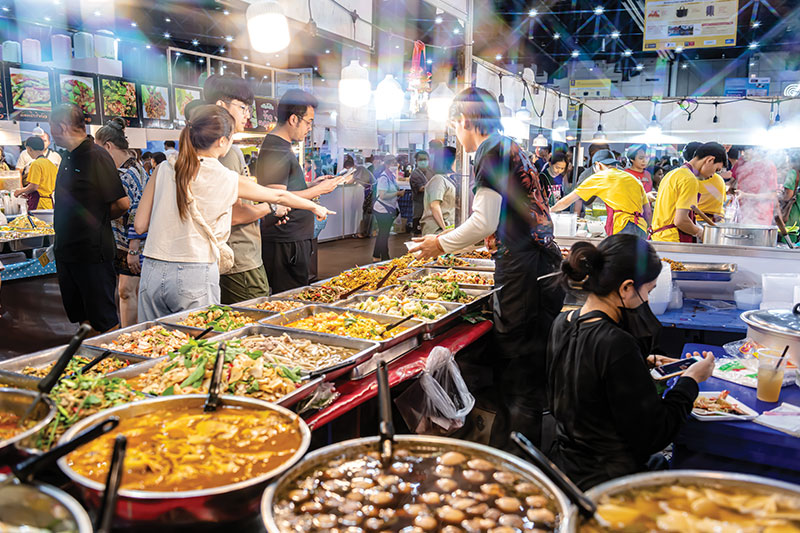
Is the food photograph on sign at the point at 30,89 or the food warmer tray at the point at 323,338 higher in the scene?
the food photograph on sign at the point at 30,89

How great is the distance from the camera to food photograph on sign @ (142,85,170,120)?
8.55m

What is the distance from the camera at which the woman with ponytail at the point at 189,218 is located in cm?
272

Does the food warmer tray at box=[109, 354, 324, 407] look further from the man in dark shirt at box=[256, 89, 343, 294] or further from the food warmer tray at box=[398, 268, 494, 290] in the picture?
the food warmer tray at box=[398, 268, 494, 290]

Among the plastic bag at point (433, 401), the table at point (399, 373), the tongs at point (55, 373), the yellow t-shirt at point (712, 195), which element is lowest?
the plastic bag at point (433, 401)

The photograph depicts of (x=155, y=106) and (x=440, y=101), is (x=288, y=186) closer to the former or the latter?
(x=440, y=101)

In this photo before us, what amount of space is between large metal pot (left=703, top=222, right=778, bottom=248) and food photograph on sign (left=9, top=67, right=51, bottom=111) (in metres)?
8.00

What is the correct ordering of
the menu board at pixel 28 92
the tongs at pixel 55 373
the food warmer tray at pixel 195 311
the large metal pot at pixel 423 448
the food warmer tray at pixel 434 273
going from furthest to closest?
the menu board at pixel 28 92
the food warmer tray at pixel 434 273
the food warmer tray at pixel 195 311
the tongs at pixel 55 373
the large metal pot at pixel 423 448

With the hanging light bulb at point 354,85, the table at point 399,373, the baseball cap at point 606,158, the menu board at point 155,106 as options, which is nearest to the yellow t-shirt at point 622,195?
the baseball cap at point 606,158

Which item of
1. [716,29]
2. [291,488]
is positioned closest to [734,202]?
[716,29]

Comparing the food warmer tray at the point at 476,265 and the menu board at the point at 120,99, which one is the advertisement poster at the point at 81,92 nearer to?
the menu board at the point at 120,99

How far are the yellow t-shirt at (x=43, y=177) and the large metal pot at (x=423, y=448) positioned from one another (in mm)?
8735

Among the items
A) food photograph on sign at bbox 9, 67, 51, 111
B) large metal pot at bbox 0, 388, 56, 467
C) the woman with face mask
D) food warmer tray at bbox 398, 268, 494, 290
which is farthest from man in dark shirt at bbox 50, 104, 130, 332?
food photograph on sign at bbox 9, 67, 51, 111

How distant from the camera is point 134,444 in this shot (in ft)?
4.10

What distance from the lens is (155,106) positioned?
28.5 ft
